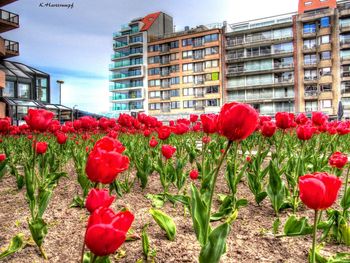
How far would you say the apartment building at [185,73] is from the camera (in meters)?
49.1

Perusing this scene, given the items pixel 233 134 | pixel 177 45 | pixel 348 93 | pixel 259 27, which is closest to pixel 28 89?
pixel 177 45

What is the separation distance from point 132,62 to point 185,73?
451 inches

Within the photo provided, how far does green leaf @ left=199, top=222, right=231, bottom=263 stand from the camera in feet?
4.05

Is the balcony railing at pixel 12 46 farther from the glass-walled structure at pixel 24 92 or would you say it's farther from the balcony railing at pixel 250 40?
the balcony railing at pixel 250 40

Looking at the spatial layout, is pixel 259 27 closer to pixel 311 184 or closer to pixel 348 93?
pixel 348 93

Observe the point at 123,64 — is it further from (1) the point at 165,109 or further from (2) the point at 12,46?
(2) the point at 12,46

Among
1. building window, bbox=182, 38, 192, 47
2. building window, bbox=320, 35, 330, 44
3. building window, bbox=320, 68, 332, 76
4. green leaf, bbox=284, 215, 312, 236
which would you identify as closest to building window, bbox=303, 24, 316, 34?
building window, bbox=320, 35, 330, 44

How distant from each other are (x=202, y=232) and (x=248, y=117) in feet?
1.93

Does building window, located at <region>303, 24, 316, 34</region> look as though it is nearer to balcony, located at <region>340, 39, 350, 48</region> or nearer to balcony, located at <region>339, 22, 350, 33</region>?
balcony, located at <region>339, 22, 350, 33</region>

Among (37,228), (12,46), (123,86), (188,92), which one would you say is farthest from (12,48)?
(123,86)

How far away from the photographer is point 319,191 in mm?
1250

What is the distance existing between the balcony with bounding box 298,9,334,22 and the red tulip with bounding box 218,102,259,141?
46.1 meters

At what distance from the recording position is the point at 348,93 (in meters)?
40.5

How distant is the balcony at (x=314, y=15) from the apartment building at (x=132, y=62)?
2406 centimetres
